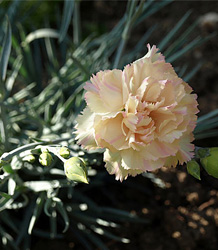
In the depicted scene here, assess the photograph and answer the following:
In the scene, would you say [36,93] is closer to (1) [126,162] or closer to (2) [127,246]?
(2) [127,246]

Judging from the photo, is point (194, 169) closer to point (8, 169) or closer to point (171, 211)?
point (8, 169)

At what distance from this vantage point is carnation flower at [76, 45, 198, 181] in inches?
24.9

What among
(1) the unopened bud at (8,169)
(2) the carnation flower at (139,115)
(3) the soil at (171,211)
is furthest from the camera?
(3) the soil at (171,211)

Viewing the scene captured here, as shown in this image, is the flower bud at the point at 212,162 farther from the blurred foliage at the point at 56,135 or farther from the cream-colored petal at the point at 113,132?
the blurred foliage at the point at 56,135

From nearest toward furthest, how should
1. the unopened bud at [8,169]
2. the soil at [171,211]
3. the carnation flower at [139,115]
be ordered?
the carnation flower at [139,115] → the unopened bud at [8,169] → the soil at [171,211]

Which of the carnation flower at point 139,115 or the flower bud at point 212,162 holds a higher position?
the carnation flower at point 139,115

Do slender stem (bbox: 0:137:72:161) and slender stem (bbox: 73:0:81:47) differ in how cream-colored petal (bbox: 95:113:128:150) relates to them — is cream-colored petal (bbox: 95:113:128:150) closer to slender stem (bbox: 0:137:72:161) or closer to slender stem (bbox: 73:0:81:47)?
slender stem (bbox: 0:137:72:161)

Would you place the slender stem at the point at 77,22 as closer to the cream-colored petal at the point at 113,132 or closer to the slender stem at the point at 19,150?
the slender stem at the point at 19,150

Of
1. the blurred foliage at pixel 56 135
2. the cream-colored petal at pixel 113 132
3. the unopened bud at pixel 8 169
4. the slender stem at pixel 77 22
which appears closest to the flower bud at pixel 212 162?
the cream-colored petal at pixel 113 132

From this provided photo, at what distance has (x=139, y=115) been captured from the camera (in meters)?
0.62

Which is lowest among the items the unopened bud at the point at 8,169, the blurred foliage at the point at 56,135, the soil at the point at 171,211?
the soil at the point at 171,211

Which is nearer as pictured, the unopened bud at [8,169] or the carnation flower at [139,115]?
the carnation flower at [139,115]

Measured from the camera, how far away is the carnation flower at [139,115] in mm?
632

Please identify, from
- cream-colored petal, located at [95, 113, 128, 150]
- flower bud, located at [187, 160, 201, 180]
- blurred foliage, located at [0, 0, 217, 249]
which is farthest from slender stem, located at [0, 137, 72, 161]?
flower bud, located at [187, 160, 201, 180]
